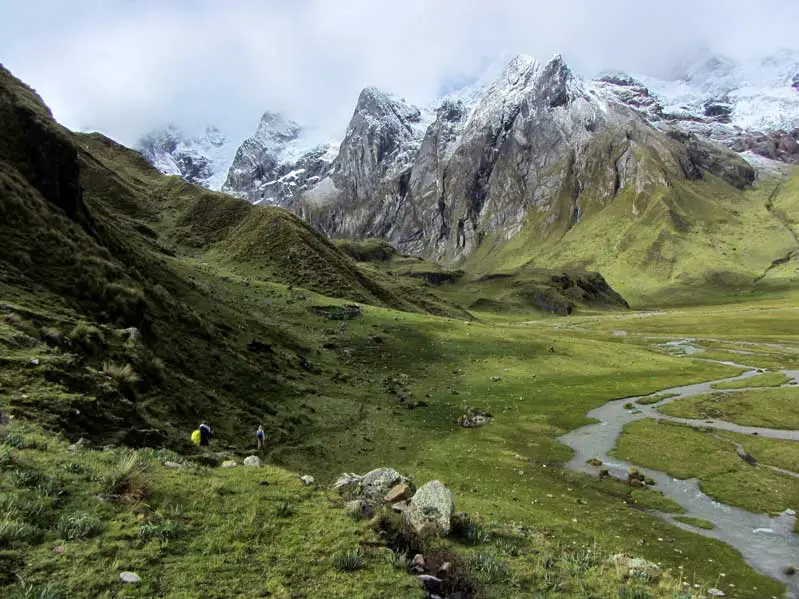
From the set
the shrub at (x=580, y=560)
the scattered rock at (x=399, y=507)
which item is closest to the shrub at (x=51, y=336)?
the scattered rock at (x=399, y=507)

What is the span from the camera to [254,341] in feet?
201

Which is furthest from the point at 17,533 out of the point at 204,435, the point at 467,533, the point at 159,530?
the point at 204,435

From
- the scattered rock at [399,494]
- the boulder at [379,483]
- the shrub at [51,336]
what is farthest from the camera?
the shrub at [51,336]

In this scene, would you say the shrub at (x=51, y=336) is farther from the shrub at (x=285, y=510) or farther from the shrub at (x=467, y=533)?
the shrub at (x=467, y=533)

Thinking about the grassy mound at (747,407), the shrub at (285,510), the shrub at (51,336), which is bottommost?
the shrub at (285,510)

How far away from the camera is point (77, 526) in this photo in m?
12.7

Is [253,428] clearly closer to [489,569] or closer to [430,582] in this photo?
[489,569]

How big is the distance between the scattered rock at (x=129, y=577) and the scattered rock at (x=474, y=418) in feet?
157

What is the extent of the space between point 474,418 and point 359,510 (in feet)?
141

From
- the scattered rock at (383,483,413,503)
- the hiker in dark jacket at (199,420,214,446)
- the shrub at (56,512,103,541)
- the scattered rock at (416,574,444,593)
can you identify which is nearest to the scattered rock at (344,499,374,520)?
the scattered rock at (383,483,413,503)

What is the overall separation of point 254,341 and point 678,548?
46491 millimetres

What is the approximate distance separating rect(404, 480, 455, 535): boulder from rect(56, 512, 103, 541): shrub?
363 inches

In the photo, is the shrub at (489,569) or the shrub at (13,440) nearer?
the shrub at (489,569)

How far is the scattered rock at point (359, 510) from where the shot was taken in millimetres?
16953
